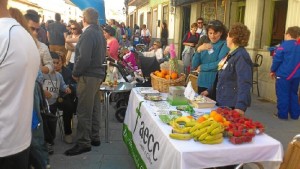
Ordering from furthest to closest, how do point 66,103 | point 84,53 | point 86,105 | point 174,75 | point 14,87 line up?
point 66,103 < point 86,105 < point 84,53 < point 174,75 < point 14,87

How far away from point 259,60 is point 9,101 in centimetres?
752

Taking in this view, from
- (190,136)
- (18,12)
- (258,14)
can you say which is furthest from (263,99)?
(18,12)

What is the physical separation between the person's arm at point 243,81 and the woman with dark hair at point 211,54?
787 millimetres

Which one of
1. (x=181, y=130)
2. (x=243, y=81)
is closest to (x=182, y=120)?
(x=181, y=130)

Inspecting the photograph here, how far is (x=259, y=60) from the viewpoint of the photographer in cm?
816

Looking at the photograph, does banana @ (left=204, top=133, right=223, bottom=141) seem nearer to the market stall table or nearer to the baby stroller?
the market stall table

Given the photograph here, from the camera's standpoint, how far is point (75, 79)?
412 cm

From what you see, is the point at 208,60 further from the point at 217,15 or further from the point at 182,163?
the point at 217,15

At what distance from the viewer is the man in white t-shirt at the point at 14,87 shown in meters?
1.52

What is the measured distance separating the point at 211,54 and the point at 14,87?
2.81 meters

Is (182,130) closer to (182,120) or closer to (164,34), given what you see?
(182,120)

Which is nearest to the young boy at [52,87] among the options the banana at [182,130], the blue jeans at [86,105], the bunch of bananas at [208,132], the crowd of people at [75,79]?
the crowd of people at [75,79]

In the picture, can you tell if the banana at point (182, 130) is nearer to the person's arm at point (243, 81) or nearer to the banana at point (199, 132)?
the banana at point (199, 132)

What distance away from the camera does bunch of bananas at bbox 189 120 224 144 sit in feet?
7.11
